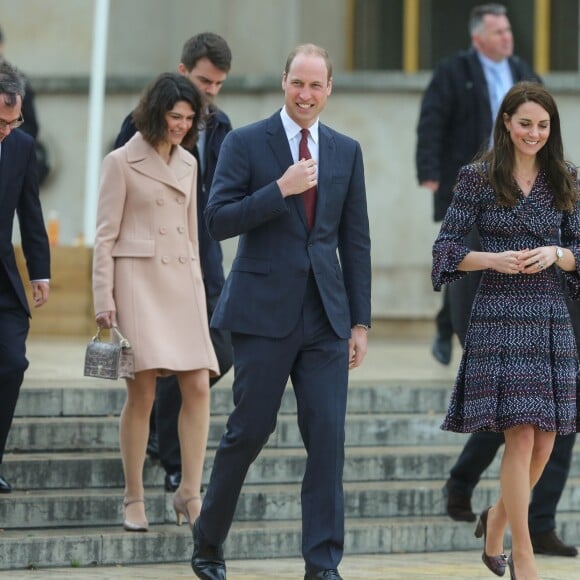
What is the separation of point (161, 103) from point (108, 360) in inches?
44.9

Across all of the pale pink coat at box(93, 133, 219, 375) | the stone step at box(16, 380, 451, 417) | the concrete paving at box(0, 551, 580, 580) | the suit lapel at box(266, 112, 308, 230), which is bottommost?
the concrete paving at box(0, 551, 580, 580)

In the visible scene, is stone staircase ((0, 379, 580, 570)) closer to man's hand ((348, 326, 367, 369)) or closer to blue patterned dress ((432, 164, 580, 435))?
blue patterned dress ((432, 164, 580, 435))

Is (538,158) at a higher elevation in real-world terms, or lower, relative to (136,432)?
higher

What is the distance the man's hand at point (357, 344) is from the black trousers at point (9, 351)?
157cm

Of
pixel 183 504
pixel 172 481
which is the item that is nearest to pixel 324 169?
pixel 183 504

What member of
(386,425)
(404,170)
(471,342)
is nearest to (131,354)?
(471,342)

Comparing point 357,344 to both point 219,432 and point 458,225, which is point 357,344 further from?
point 219,432

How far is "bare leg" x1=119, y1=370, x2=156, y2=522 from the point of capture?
768 cm

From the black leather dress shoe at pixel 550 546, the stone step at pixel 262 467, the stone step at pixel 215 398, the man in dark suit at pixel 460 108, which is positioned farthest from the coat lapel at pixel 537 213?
the man in dark suit at pixel 460 108

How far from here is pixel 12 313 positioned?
7562 mm

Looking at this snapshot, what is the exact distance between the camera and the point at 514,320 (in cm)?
698

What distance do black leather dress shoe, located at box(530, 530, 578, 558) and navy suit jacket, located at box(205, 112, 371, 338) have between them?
5.92 ft

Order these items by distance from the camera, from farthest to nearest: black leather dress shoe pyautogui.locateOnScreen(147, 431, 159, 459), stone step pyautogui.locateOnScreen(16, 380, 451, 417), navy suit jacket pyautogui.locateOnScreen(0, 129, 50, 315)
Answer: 1. stone step pyautogui.locateOnScreen(16, 380, 451, 417)
2. black leather dress shoe pyautogui.locateOnScreen(147, 431, 159, 459)
3. navy suit jacket pyautogui.locateOnScreen(0, 129, 50, 315)

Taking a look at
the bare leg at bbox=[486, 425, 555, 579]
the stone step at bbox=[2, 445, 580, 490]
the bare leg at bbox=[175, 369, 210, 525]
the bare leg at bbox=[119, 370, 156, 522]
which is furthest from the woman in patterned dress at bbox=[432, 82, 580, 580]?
the stone step at bbox=[2, 445, 580, 490]
